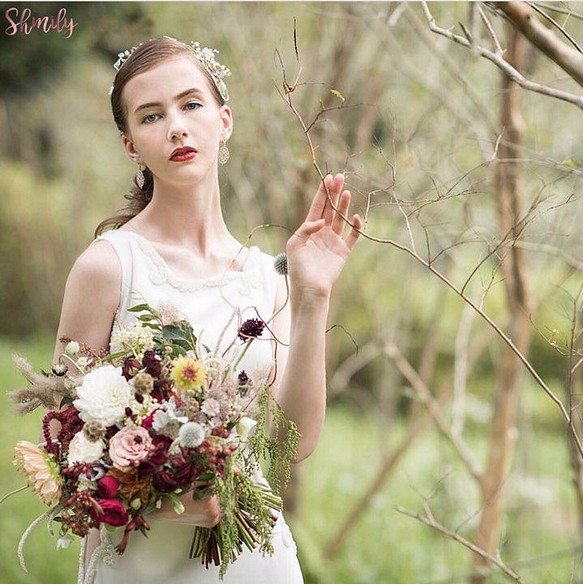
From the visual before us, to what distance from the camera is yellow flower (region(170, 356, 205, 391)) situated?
1.70 m

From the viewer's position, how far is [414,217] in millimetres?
5273

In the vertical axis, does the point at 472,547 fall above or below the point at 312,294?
below

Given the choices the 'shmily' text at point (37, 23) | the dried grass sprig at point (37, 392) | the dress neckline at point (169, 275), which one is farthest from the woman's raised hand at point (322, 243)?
the 'shmily' text at point (37, 23)

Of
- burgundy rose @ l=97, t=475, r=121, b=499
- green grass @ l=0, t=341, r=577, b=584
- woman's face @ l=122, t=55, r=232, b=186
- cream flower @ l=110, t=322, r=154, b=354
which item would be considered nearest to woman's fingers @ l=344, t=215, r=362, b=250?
woman's face @ l=122, t=55, r=232, b=186

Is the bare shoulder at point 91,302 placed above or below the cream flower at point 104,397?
above

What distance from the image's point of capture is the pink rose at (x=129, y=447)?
5.52ft

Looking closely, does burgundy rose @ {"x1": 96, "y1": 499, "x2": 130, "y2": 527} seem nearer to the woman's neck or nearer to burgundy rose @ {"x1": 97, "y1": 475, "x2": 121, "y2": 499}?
burgundy rose @ {"x1": 97, "y1": 475, "x2": 121, "y2": 499}

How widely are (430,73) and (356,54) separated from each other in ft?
2.09

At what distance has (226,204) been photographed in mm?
6551

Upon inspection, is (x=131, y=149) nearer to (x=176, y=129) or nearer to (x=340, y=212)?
(x=176, y=129)

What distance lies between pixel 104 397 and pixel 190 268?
0.59 m

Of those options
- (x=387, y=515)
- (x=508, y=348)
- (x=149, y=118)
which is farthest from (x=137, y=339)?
(x=387, y=515)

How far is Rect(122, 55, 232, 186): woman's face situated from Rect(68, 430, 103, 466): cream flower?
71 centimetres

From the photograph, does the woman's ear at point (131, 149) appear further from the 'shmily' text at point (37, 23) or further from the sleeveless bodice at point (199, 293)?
the 'shmily' text at point (37, 23)
